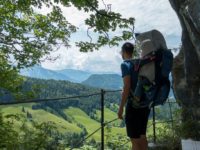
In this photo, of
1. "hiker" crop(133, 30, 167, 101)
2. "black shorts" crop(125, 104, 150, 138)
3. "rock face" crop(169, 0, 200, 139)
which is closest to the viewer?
"hiker" crop(133, 30, 167, 101)

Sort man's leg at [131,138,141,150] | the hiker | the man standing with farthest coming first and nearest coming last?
man's leg at [131,138,141,150] → the man standing → the hiker

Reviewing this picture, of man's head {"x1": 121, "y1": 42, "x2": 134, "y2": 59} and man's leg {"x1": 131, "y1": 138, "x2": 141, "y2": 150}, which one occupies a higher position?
man's head {"x1": 121, "y1": 42, "x2": 134, "y2": 59}

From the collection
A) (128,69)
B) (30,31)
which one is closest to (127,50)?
(128,69)

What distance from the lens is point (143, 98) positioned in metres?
4.75

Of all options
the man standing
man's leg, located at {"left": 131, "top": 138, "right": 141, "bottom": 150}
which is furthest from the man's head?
man's leg, located at {"left": 131, "top": 138, "right": 141, "bottom": 150}

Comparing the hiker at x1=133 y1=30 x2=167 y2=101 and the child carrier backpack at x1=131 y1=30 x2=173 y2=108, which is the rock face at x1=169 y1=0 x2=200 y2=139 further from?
the child carrier backpack at x1=131 y1=30 x2=173 y2=108

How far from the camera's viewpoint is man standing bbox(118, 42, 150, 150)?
4.83 m

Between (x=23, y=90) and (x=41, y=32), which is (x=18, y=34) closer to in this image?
(x=41, y=32)

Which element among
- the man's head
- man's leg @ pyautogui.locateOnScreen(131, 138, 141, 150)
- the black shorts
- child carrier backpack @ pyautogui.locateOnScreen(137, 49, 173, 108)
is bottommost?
man's leg @ pyautogui.locateOnScreen(131, 138, 141, 150)

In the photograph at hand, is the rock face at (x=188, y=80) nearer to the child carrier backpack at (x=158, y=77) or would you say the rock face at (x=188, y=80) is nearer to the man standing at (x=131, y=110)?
the man standing at (x=131, y=110)

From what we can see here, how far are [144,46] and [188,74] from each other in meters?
2.42

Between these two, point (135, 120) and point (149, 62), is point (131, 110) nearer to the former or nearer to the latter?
point (135, 120)

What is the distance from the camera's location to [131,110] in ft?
16.2

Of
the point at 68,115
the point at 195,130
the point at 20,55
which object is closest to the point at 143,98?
the point at 195,130
